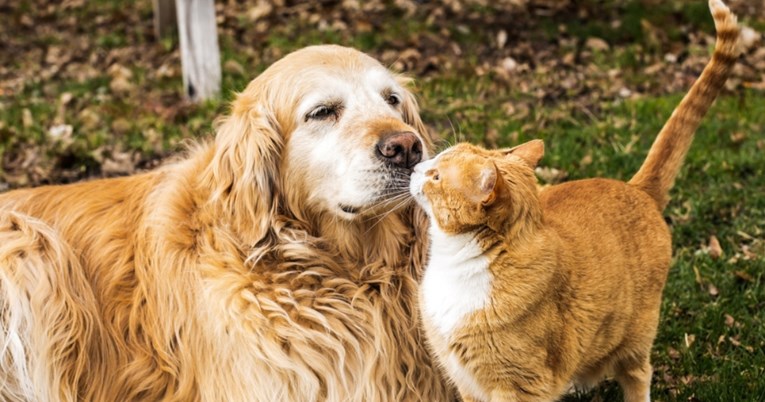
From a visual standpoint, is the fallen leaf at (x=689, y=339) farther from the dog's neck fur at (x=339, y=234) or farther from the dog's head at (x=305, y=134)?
the dog's head at (x=305, y=134)

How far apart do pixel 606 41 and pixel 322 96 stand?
548 centimetres

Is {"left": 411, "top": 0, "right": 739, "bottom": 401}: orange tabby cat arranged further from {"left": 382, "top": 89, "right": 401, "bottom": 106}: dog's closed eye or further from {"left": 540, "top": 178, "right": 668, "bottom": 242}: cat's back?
{"left": 382, "top": 89, "right": 401, "bottom": 106}: dog's closed eye

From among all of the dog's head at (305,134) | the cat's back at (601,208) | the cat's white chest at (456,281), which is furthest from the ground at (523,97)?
the dog's head at (305,134)

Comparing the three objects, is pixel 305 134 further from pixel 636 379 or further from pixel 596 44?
pixel 596 44

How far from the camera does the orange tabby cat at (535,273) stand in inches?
121

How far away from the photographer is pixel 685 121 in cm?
371

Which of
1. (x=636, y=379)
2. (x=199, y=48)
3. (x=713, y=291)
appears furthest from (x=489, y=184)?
(x=199, y=48)

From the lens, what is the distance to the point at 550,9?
9258mm

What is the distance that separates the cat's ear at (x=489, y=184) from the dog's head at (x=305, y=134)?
512 mm

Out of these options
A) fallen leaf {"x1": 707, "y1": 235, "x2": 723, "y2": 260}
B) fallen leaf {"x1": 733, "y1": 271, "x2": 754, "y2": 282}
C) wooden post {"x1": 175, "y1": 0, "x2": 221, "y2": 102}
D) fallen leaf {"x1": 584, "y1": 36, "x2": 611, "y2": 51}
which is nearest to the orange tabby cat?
fallen leaf {"x1": 733, "y1": 271, "x2": 754, "y2": 282}

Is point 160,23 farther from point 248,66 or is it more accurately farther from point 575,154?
point 575,154

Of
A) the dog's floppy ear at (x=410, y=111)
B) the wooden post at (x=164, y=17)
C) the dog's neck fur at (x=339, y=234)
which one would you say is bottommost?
the wooden post at (x=164, y=17)

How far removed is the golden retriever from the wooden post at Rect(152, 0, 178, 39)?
5.85 metres

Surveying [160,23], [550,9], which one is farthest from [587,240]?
[160,23]
